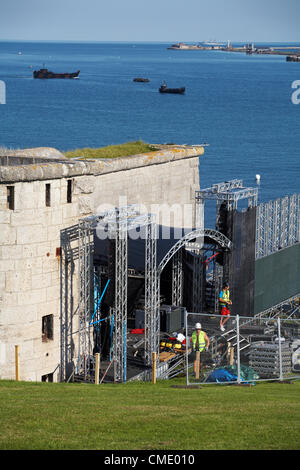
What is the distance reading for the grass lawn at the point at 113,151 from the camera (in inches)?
1379

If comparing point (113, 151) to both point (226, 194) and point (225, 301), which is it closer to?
point (226, 194)

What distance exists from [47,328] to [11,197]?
12.5ft

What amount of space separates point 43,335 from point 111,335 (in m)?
2.26

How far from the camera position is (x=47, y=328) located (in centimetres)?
2245

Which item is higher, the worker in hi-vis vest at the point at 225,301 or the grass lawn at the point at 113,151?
the grass lawn at the point at 113,151

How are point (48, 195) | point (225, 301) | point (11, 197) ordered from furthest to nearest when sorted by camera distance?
point (225, 301)
point (48, 195)
point (11, 197)

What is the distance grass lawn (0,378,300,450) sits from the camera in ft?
41.9

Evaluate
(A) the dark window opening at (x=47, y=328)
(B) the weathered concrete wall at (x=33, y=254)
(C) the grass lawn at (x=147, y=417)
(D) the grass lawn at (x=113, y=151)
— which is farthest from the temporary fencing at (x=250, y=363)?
(D) the grass lawn at (x=113, y=151)

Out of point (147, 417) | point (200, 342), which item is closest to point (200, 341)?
point (200, 342)

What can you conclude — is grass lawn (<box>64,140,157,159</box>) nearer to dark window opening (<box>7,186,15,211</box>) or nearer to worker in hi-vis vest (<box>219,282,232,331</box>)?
worker in hi-vis vest (<box>219,282,232,331</box>)

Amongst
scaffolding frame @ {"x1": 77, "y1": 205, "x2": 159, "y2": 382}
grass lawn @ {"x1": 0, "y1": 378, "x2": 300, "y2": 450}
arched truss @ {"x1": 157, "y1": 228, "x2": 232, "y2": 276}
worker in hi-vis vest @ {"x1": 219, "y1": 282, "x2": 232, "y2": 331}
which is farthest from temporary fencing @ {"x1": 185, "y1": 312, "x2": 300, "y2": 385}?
worker in hi-vis vest @ {"x1": 219, "y1": 282, "x2": 232, "y2": 331}

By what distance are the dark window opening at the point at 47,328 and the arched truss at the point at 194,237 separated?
3955 millimetres

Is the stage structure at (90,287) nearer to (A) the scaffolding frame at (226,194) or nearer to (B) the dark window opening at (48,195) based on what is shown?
(B) the dark window opening at (48,195)

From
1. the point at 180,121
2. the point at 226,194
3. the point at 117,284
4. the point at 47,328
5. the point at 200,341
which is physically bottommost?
the point at 200,341
